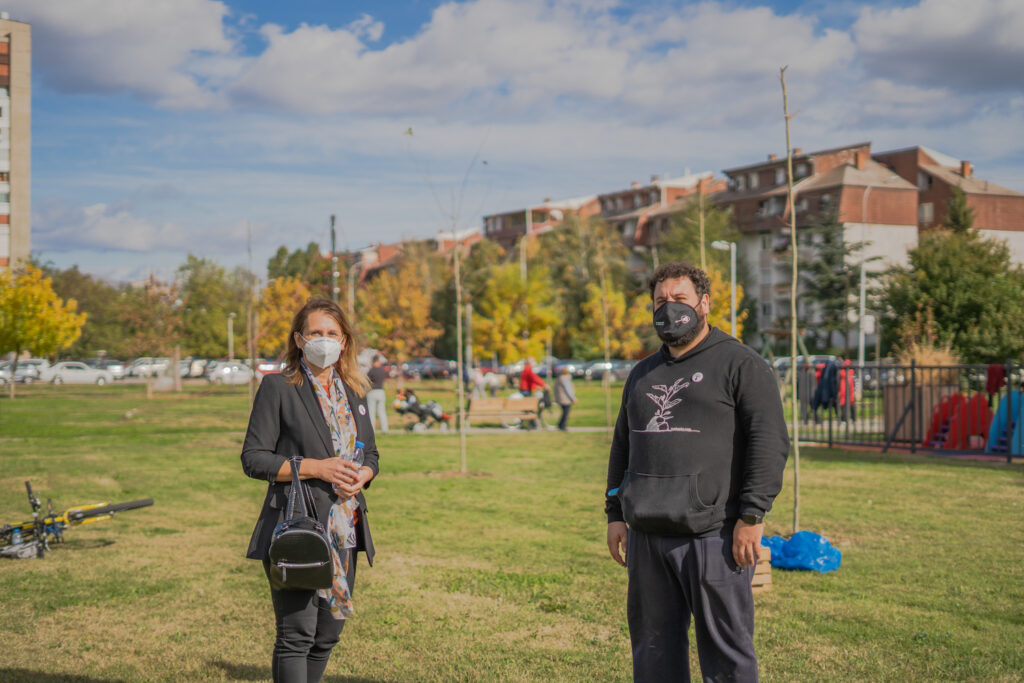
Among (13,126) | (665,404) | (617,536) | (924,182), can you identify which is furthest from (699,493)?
(924,182)

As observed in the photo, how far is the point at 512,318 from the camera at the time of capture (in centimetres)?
5891

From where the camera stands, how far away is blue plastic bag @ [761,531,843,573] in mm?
7664

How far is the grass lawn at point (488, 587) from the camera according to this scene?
17.9 ft

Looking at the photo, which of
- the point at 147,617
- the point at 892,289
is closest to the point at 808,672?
the point at 147,617

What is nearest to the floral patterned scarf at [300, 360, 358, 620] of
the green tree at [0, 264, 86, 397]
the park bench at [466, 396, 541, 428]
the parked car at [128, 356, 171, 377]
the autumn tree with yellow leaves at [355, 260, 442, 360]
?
the park bench at [466, 396, 541, 428]

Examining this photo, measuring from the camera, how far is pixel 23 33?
1000 centimetres

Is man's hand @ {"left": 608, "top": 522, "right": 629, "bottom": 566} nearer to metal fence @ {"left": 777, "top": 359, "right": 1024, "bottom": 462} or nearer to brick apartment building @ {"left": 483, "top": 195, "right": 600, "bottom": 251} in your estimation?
metal fence @ {"left": 777, "top": 359, "right": 1024, "bottom": 462}

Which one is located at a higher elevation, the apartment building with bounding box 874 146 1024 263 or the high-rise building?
the apartment building with bounding box 874 146 1024 263

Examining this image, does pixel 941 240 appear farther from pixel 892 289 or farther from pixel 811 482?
pixel 811 482

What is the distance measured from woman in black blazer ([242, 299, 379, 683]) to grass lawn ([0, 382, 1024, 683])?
4.67 feet

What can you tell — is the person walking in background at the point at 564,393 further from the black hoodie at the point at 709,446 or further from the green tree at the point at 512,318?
the green tree at the point at 512,318

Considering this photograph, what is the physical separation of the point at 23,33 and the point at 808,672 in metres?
9.84

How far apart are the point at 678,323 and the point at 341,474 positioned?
1.51 meters

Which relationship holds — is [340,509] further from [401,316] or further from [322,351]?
[401,316]
